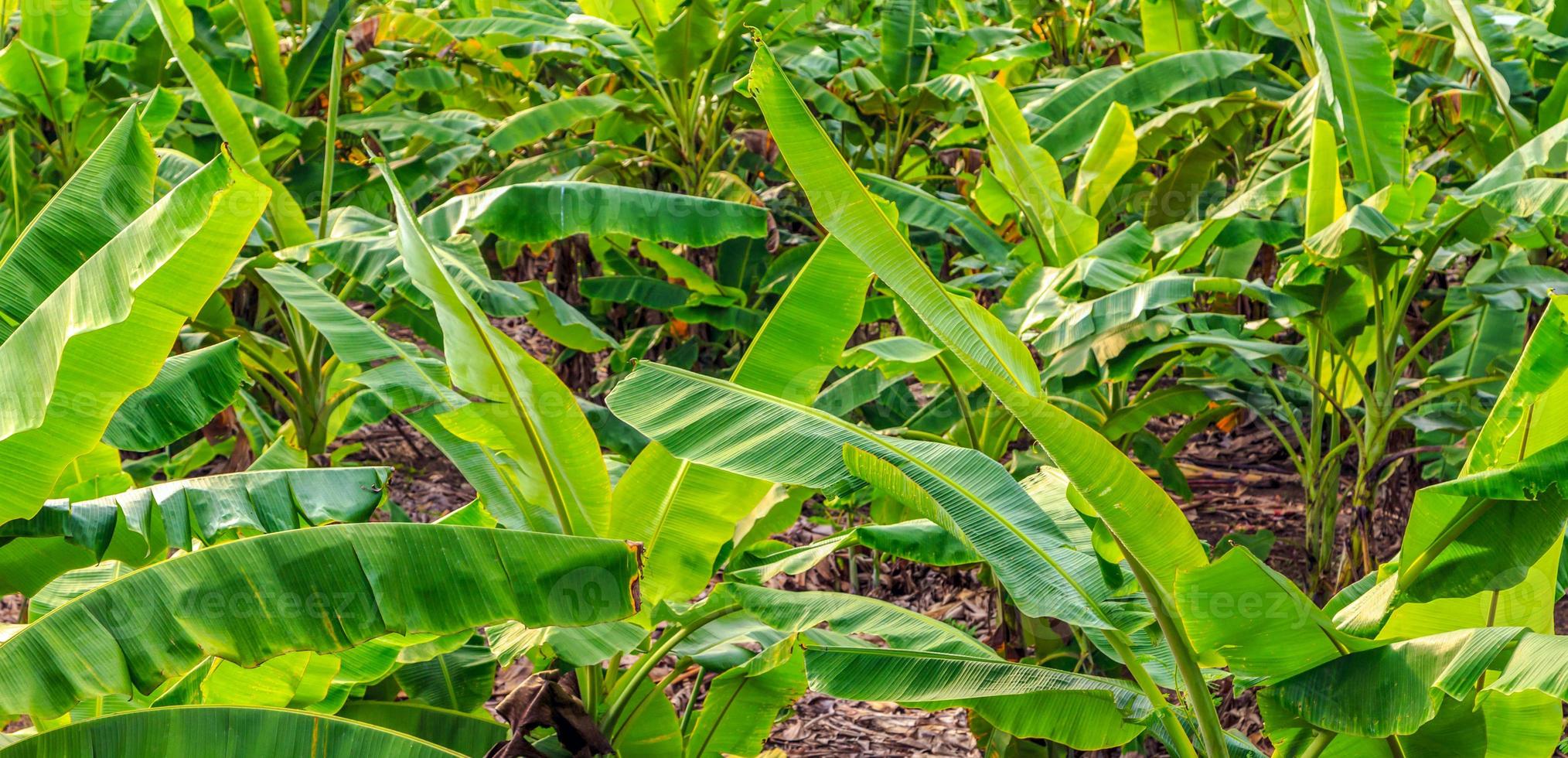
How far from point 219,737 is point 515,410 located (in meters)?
0.68

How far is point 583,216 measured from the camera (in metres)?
3.48

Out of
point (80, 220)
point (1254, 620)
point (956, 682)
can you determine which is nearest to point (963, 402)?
point (956, 682)

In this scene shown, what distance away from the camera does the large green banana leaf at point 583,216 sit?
347 cm

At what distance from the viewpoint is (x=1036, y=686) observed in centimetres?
203

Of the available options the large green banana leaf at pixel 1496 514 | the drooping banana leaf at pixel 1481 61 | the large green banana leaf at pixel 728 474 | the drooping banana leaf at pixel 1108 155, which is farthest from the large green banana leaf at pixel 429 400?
the drooping banana leaf at pixel 1481 61

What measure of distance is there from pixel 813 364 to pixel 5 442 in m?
1.35

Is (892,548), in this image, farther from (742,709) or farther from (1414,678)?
(1414,678)

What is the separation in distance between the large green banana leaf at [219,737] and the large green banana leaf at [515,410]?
524 mm

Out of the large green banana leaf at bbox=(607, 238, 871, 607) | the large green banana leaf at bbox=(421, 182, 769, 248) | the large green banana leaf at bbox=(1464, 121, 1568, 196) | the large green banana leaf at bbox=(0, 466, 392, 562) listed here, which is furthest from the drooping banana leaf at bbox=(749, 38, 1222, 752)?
the large green banana leaf at bbox=(1464, 121, 1568, 196)

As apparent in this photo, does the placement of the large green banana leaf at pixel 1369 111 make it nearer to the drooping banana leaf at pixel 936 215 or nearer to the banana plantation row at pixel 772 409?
the banana plantation row at pixel 772 409

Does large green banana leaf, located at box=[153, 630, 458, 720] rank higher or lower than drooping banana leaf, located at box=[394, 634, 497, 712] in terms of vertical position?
higher

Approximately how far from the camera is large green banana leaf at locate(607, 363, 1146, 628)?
6.08 ft

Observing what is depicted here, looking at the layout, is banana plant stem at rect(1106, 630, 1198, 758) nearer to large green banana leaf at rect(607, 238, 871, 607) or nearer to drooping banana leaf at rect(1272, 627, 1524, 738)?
drooping banana leaf at rect(1272, 627, 1524, 738)

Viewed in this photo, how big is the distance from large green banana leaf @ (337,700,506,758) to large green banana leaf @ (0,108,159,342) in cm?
103
